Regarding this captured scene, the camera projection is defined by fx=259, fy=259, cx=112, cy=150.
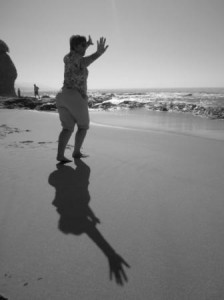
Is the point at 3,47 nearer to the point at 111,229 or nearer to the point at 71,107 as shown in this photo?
the point at 71,107

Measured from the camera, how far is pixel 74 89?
289 cm

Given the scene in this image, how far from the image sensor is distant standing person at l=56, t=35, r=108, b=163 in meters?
2.78

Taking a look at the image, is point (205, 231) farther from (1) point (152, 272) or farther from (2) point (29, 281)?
(2) point (29, 281)

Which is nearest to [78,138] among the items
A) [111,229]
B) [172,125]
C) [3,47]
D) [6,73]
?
[111,229]

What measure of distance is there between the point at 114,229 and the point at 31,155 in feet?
6.12

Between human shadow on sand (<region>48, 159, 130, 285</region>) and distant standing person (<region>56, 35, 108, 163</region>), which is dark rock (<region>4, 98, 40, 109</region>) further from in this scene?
human shadow on sand (<region>48, 159, 130, 285</region>)

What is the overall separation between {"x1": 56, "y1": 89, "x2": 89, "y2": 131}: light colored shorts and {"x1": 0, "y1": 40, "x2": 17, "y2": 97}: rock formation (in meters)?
22.2

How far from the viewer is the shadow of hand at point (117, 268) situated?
3.63ft

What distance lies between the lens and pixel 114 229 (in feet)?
4.95

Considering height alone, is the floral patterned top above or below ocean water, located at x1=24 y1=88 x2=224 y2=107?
above

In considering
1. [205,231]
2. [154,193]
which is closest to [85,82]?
[154,193]

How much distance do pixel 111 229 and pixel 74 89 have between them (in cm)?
184

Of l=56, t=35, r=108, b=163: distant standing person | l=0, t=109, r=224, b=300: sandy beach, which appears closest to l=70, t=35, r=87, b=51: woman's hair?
l=56, t=35, r=108, b=163: distant standing person

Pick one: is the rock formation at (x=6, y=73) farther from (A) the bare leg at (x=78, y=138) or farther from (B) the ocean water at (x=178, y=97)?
(A) the bare leg at (x=78, y=138)
